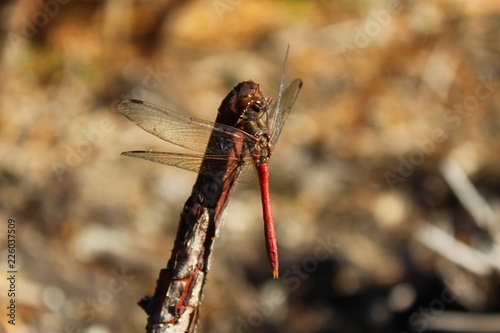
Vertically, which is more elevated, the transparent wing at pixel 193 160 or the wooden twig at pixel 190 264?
the transparent wing at pixel 193 160

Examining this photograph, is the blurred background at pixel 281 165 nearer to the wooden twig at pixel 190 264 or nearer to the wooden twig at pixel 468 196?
the wooden twig at pixel 468 196

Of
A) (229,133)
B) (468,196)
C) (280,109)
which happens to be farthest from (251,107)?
(468,196)

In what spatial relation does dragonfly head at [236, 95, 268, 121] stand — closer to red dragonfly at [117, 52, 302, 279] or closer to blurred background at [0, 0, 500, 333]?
red dragonfly at [117, 52, 302, 279]

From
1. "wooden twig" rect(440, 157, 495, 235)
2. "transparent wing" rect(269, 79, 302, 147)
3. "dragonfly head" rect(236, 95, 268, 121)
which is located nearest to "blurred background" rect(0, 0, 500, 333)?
"wooden twig" rect(440, 157, 495, 235)

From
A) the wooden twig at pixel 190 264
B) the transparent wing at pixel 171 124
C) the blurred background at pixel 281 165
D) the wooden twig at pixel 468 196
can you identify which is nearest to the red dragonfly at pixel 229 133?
the transparent wing at pixel 171 124

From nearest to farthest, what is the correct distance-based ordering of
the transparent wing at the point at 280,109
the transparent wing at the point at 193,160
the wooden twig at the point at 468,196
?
the transparent wing at the point at 193,160, the transparent wing at the point at 280,109, the wooden twig at the point at 468,196

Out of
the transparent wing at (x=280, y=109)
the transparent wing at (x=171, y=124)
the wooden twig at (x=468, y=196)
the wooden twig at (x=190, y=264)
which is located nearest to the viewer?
the wooden twig at (x=190, y=264)

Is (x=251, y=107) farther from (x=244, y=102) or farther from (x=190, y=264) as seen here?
(x=190, y=264)
